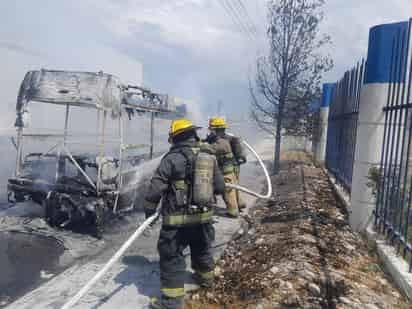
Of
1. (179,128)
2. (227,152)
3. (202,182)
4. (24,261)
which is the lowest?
(24,261)

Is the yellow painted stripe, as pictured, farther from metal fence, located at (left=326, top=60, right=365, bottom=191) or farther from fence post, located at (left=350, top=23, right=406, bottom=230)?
metal fence, located at (left=326, top=60, right=365, bottom=191)

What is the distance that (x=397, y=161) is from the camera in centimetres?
413

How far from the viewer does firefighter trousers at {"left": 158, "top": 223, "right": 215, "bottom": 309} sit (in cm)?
305

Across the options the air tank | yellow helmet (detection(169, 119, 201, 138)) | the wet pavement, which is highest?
yellow helmet (detection(169, 119, 201, 138))

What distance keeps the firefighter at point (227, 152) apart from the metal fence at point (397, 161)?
263cm

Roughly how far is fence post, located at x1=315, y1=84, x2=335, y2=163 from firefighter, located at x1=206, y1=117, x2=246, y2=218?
244 inches

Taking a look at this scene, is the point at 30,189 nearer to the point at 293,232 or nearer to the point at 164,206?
the point at 164,206

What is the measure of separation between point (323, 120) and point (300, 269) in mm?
9821

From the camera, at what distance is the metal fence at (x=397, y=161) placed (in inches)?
146

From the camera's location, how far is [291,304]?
9.73 feet

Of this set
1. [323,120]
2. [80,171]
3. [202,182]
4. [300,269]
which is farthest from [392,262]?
[323,120]

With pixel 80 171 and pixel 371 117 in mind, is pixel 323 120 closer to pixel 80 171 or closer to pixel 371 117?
pixel 371 117

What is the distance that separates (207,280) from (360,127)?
116 inches

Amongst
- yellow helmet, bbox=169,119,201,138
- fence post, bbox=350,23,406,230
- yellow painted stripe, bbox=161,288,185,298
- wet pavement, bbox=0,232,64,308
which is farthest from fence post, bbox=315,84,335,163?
yellow painted stripe, bbox=161,288,185,298
